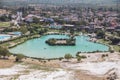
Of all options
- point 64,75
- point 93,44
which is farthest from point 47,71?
point 93,44

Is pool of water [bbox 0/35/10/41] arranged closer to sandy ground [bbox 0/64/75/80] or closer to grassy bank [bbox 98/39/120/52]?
grassy bank [bbox 98/39/120/52]

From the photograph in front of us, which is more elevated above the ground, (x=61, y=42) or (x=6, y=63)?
(x=6, y=63)

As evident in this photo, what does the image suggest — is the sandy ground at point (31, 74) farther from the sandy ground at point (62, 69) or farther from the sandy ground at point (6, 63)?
the sandy ground at point (6, 63)

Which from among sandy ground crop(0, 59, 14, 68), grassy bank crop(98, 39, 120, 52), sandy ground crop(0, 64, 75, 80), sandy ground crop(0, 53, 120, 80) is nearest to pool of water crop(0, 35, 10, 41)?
sandy ground crop(0, 53, 120, 80)

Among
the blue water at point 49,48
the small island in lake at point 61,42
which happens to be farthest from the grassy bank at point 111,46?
the small island in lake at point 61,42

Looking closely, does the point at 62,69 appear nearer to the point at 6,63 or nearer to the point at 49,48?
the point at 6,63

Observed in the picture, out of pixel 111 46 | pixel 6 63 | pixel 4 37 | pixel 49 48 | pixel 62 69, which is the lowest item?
pixel 111 46

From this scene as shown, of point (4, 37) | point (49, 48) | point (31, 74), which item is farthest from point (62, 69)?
point (4, 37)

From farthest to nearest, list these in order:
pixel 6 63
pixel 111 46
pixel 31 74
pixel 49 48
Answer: pixel 111 46, pixel 49 48, pixel 6 63, pixel 31 74

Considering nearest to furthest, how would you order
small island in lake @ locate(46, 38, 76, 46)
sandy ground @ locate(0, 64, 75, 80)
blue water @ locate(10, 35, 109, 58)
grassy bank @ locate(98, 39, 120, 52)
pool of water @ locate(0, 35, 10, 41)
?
sandy ground @ locate(0, 64, 75, 80), blue water @ locate(10, 35, 109, 58), grassy bank @ locate(98, 39, 120, 52), small island in lake @ locate(46, 38, 76, 46), pool of water @ locate(0, 35, 10, 41)

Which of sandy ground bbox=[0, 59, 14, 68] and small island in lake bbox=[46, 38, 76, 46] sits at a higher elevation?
sandy ground bbox=[0, 59, 14, 68]
